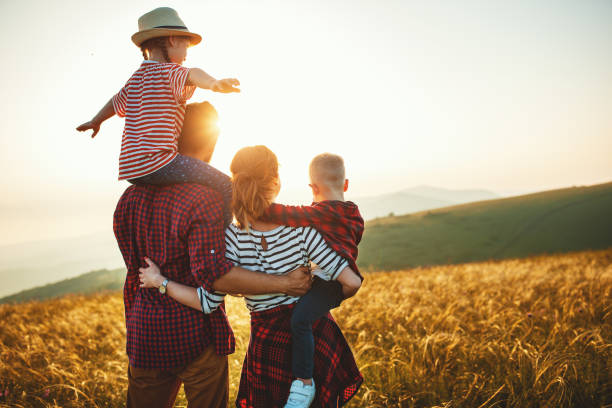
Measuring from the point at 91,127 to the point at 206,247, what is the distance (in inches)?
63.2

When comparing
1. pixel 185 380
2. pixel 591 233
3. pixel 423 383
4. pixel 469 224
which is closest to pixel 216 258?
pixel 185 380

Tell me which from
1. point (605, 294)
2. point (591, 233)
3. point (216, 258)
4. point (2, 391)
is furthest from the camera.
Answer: point (591, 233)

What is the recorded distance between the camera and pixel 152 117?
201cm

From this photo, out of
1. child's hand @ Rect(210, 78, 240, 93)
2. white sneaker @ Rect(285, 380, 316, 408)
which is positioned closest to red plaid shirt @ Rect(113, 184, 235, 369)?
white sneaker @ Rect(285, 380, 316, 408)

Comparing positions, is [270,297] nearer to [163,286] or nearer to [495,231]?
[163,286]

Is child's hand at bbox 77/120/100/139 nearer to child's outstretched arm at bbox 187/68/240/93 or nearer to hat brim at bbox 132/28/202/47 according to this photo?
hat brim at bbox 132/28/202/47

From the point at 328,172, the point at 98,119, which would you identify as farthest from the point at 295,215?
the point at 98,119

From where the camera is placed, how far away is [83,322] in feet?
17.8

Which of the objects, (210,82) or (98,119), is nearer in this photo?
(210,82)

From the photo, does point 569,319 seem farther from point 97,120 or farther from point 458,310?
point 97,120

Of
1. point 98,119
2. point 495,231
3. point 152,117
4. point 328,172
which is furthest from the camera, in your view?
point 495,231

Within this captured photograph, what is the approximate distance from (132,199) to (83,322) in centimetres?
477

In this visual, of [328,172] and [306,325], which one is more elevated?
[328,172]

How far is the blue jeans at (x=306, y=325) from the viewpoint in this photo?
202cm
